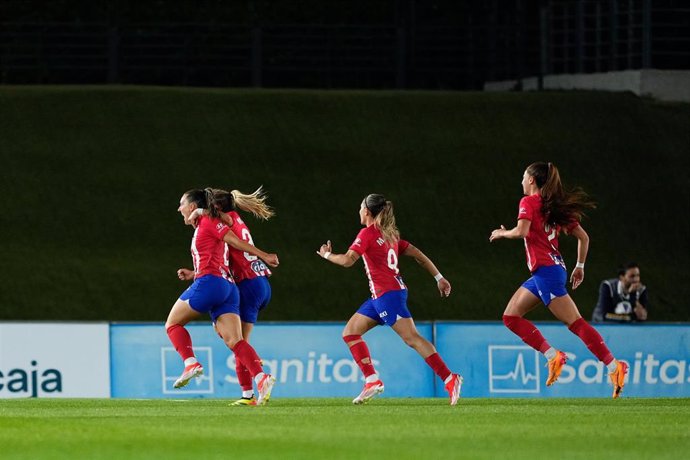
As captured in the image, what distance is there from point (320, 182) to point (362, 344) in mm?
18432

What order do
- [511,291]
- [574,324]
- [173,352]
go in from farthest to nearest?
[511,291]
[173,352]
[574,324]

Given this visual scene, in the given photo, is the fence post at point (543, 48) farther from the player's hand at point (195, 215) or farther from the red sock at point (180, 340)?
the red sock at point (180, 340)

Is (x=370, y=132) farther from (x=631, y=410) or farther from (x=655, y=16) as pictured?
(x=631, y=410)

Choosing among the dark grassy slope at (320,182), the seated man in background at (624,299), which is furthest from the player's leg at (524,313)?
the dark grassy slope at (320,182)

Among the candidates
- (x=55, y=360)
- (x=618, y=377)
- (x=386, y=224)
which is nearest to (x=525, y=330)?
(x=618, y=377)

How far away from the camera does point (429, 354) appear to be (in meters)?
14.7

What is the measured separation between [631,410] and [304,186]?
787 inches

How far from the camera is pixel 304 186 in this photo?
110ft

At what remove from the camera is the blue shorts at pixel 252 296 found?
15.1 m

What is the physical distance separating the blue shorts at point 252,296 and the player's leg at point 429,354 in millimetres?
1318

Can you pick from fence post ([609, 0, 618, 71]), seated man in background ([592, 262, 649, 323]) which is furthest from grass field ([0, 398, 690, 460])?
fence post ([609, 0, 618, 71])

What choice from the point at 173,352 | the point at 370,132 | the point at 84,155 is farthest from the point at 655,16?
the point at 173,352

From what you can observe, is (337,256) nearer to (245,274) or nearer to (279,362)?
(245,274)

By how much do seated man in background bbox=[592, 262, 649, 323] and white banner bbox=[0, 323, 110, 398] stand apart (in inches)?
258
